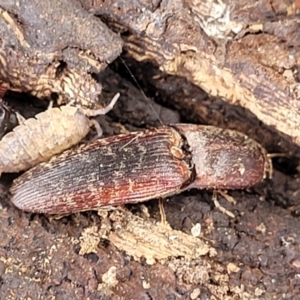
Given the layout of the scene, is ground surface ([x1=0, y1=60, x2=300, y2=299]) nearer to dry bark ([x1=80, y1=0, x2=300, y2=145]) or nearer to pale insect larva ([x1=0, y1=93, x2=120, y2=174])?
pale insect larva ([x1=0, y1=93, x2=120, y2=174])

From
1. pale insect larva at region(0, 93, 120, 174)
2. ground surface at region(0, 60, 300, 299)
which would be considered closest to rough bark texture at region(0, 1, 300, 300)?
ground surface at region(0, 60, 300, 299)

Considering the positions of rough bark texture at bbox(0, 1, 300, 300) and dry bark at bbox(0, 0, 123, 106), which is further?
dry bark at bbox(0, 0, 123, 106)

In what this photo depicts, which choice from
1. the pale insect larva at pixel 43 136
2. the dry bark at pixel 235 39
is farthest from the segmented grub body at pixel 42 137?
the dry bark at pixel 235 39

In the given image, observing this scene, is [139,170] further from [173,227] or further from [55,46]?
[55,46]

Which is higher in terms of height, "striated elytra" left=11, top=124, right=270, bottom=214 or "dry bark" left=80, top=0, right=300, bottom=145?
"dry bark" left=80, top=0, right=300, bottom=145

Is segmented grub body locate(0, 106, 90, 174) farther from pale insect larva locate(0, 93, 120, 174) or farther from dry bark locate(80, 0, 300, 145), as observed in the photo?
dry bark locate(80, 0, 300, 145)

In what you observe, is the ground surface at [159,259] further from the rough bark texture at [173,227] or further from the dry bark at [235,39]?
the dry bark at [235,39]

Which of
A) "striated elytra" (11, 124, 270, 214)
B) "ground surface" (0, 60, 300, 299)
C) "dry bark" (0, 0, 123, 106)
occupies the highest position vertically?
"dry bark" (0, 0, 123, 106)
